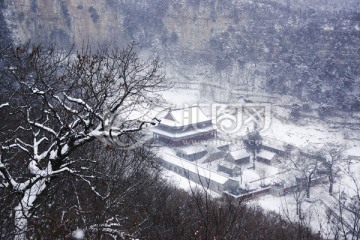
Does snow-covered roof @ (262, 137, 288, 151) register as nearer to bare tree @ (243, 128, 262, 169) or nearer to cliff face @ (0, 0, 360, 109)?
bare tree @ (243, 128, 262, 169)

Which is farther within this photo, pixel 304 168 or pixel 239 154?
pixel 239 154

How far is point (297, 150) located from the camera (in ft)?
80.0

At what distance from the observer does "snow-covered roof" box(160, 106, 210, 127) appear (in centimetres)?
2371

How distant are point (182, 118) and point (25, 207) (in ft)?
68.0

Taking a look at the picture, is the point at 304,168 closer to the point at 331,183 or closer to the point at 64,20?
the point at 331,183

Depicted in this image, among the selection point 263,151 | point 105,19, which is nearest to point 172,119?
point 263,151

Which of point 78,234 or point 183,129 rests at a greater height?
point 78,234

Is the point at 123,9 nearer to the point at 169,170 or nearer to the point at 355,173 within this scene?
the point at 169,170

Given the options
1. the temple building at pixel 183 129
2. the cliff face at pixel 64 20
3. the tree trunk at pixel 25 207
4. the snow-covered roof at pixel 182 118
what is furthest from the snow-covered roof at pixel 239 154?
the cliff face at pixel 64 20

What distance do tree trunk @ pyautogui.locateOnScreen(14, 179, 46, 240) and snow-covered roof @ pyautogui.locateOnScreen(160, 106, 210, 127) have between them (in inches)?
757

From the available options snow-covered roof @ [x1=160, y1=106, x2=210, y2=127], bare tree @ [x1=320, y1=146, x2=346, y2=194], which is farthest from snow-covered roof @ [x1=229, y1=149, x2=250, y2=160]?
bare tree @ [x1=320, y1=146, x2=346, y2=194]

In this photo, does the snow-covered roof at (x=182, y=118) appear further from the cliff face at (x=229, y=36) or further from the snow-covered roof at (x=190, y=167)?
the cliff face at (x=229, y=36)

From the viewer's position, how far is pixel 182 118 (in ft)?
79.9

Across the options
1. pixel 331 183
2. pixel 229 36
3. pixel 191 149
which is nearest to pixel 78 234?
pixel 331 183
